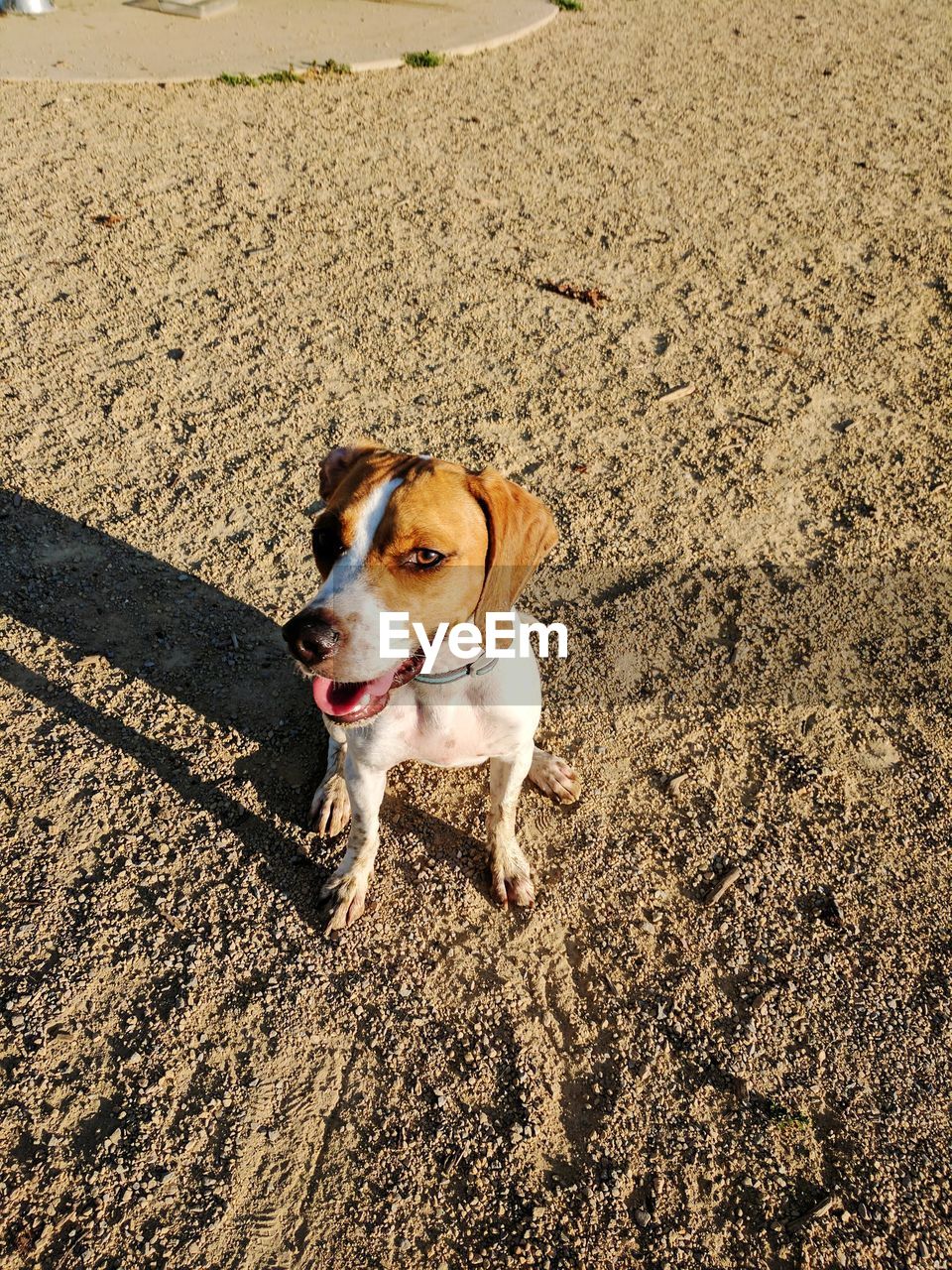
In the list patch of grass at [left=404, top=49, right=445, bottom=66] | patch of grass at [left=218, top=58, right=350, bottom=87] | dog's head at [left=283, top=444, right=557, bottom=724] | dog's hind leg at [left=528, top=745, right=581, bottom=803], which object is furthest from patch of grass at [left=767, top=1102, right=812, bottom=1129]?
patch of grass at [left=404, top=49, right=445, bottom=66]

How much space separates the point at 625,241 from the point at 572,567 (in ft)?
12.1

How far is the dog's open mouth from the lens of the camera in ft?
8.25

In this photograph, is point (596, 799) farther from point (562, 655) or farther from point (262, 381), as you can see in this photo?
point (262, 381)

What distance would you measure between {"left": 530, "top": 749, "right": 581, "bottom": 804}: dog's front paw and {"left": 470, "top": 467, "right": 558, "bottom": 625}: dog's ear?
3.70ft

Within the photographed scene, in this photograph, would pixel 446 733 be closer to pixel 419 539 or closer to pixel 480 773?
pixel 419 539

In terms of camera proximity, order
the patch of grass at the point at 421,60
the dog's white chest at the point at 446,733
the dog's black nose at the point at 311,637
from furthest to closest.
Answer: the patch of grass at the point at 421,60 → the dog's white chest at the point at 446,733 → the dog's black nose at the point at 311,637

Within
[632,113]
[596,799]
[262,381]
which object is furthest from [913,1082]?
[632,113]

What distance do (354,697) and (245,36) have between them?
34.2ft

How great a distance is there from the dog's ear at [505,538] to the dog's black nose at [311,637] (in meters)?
0.49

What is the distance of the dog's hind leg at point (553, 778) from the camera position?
3545 millimetres

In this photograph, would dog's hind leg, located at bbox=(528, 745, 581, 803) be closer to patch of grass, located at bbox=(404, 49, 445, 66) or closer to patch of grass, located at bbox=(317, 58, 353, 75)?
patch of grass, located at bbox=(317, 58, 353, 75)

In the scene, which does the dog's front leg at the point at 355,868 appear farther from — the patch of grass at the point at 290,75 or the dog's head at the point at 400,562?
the patch of grass at the point at 290,75

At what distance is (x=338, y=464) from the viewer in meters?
2.84

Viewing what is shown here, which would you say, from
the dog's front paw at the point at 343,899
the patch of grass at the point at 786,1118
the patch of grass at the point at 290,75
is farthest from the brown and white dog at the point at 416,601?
the patch of grass at the point at 290,75
